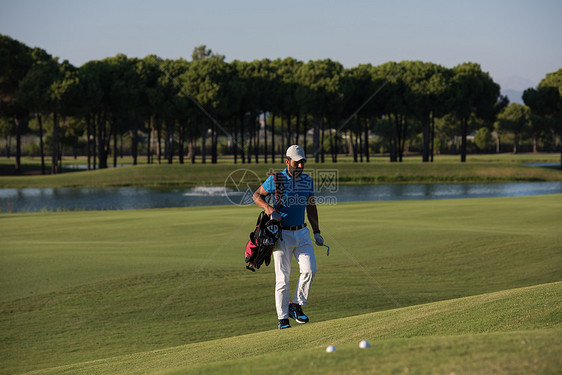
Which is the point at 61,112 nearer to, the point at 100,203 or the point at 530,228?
the point at 100,203

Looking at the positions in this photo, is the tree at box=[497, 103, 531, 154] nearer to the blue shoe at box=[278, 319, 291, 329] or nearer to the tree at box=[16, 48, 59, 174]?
the tree at box=[16, 48, 59, 174]

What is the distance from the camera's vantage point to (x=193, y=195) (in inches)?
2076

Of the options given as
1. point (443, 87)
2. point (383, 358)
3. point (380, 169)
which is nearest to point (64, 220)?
point (383, 358)

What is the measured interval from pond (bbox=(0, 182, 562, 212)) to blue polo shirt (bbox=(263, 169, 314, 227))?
107 feet

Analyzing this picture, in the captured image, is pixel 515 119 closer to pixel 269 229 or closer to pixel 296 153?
pixel 296 153

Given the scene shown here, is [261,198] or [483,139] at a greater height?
[483,139]

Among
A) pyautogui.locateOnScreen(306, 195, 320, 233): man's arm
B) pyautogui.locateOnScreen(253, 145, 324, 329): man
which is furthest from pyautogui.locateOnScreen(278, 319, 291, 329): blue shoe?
pyautogui.locateOnScreen(306, 195, 320, 233): man's arm

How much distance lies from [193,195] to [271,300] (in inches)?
1658

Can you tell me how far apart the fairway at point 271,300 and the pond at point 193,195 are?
23.3m

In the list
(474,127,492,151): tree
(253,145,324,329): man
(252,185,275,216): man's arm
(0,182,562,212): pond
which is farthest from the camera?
(474,127,492,151): tree

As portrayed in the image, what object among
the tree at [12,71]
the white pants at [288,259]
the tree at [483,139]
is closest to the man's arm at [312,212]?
the white pants at [288,259]

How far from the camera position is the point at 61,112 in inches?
2908

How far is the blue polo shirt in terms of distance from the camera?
27.2ft

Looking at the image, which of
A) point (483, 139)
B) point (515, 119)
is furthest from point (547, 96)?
point (483, 139)
